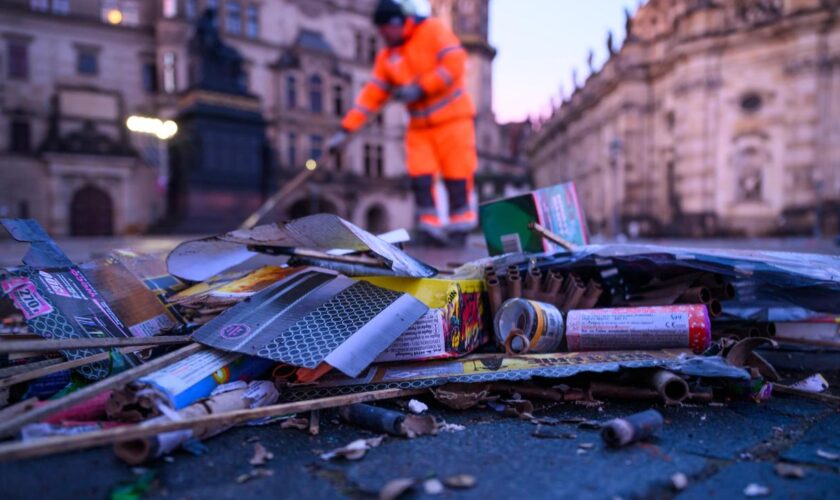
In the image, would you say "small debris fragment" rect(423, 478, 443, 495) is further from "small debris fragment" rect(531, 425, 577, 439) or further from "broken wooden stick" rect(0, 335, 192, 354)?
"broken wooden stick" rect(0, 335, 192, 354)

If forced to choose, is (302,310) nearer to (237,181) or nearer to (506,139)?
(237,181)

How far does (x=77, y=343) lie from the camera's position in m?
1.90

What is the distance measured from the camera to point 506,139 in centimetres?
5981

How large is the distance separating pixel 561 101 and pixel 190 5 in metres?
34.7

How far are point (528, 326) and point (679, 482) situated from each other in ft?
3.61

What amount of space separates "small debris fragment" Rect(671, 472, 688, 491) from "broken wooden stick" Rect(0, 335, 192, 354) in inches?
72.0

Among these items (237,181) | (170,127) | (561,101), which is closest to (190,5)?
(170,127)

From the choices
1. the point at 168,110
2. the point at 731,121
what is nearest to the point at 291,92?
→ the point at 168,110

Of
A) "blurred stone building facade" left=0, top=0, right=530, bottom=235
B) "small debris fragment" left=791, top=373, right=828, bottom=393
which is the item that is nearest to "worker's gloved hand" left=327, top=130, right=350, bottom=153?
"small debris fragment" left=791, top=373, right=828, bottom=393

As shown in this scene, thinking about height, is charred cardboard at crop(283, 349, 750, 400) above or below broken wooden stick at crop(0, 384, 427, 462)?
below

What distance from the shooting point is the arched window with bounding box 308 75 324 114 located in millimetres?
30703

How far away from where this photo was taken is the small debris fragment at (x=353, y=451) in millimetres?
1567

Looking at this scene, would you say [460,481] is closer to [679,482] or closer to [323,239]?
[679,482]

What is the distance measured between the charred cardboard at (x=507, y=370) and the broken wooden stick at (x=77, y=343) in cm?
59
